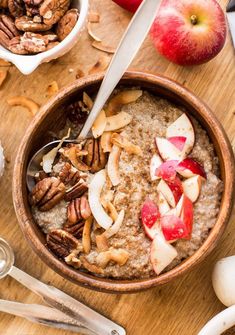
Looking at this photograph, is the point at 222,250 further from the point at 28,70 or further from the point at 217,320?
the point at 28,70

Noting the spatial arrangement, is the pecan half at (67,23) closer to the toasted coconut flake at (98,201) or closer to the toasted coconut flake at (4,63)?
the toasted coconut flake at (4,63)

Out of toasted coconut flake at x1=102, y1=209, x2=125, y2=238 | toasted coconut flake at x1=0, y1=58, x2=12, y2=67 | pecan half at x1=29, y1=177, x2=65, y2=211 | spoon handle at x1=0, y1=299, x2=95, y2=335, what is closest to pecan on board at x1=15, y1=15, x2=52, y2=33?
toasted coconut flake at x1=0, y1=58, x2=12, y2=67

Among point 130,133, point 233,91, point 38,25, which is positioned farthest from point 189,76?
point 38,25

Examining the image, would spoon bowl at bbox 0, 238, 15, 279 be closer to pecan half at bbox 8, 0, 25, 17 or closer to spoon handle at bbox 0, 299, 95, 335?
spoon handle at bbox 0, 299, 95, 335

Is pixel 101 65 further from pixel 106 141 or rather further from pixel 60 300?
pixel 60 300

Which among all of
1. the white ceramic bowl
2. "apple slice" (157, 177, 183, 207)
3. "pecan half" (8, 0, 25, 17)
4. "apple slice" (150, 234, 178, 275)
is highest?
"pecan half" (8, 0, 25, 17)

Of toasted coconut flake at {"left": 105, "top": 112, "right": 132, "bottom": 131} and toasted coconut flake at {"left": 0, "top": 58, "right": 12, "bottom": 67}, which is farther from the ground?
toasted coconut flake at {"left": 0, "top": 58, "right": 12, "bottom": 67}

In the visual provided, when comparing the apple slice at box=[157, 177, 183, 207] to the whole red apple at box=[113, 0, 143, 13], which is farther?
the whole red apple at box=[113, 0, 143, 13]

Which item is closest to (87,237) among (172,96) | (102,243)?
(102,243)
